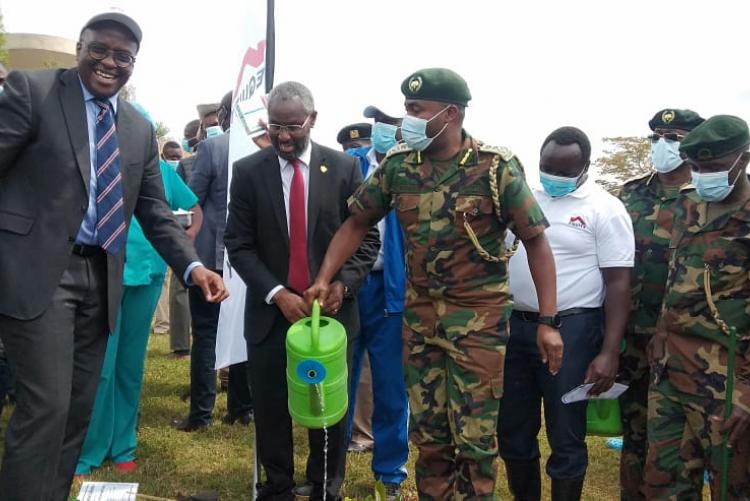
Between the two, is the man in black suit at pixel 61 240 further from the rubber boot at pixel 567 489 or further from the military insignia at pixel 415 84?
the rubber boot at pixel 567 489

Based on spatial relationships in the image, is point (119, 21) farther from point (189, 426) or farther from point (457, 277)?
point (189, 426)

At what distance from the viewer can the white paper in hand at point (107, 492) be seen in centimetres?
335

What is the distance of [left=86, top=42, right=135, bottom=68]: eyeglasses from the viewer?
2.95 meters

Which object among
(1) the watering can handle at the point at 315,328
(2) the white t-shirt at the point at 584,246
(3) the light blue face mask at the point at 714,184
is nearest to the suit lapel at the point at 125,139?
(1) the watering can handle at the point at 315,328

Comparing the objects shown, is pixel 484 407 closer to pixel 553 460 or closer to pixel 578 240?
pixel 553 460

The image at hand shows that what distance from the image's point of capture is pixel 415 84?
3229 millimetres

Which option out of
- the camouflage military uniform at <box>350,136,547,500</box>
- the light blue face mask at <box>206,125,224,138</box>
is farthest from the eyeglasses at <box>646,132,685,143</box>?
the light blue face mask at <box>206,125,224,138</box>

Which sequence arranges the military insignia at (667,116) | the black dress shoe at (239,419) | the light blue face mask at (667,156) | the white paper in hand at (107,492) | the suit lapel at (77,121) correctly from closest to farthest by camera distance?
the suit lapel at (77,121) < the white paper in hand at (107,492) < the light blue face mask at (667,156) < the military insignia at (667,116) < the black dress shoe at (239,419)

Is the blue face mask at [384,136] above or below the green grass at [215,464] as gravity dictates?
above

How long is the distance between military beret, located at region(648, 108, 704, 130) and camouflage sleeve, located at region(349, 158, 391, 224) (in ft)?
6.02

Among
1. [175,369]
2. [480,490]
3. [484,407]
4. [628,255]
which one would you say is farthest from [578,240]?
[175,369]

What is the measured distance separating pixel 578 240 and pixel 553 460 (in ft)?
3.86

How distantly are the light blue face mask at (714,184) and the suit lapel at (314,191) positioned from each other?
1855mm

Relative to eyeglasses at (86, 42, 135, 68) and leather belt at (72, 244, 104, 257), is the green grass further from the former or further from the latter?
eyeglasses at (86, 42, 135, 68)
